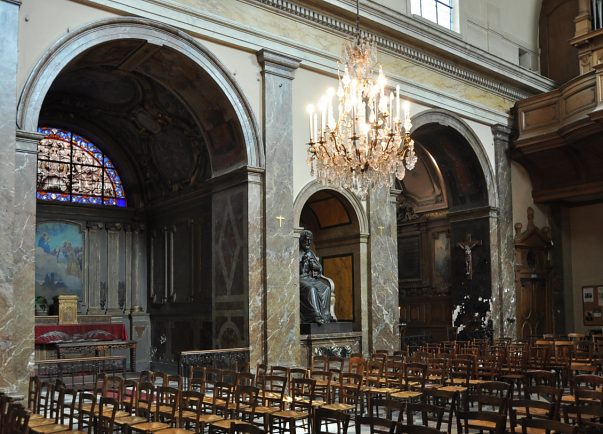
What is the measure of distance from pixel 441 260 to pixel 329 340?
271 inches

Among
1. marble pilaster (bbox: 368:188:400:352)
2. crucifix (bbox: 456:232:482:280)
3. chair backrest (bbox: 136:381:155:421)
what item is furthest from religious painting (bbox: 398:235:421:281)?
chair backrest (bbox: 136:381:155:421)

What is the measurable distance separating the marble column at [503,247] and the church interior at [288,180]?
0.07 metres

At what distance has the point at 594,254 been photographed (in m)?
20.1

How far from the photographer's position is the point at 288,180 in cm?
1315

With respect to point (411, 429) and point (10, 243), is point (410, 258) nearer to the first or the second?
point (10, 243)

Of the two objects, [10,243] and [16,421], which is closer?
[16,421]

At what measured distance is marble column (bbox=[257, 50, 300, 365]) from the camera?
12.6 m

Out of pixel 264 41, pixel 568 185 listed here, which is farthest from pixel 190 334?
pixel 568 185

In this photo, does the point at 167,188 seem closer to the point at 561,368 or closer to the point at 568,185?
the point at 561,368

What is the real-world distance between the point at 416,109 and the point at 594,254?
7.85 metres

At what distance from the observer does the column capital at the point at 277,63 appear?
12.9 m

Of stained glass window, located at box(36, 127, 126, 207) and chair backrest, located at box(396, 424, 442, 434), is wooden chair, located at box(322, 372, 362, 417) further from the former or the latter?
stained glass window, located at box(36, 127, 126, 207)

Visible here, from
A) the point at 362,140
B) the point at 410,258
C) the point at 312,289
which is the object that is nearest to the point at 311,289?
the point at 312,289

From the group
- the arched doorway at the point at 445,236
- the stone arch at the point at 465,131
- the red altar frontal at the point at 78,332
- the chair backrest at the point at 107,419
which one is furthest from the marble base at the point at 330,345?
the chair backrest at the point at 107,419
